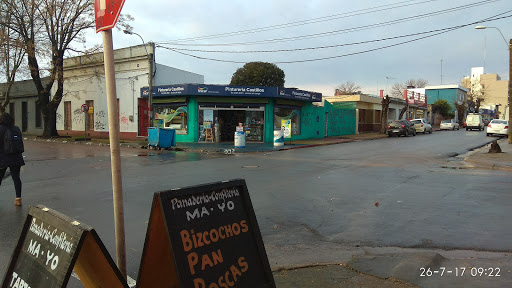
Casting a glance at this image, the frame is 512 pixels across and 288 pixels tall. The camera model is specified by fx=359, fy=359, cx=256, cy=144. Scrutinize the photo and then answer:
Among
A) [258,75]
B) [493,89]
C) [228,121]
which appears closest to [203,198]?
[228,121]

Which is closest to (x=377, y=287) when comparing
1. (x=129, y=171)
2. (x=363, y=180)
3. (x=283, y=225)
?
(x=283, y=225)

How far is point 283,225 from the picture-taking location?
5.96 metres

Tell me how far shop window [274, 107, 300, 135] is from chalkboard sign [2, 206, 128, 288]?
24.8 metres

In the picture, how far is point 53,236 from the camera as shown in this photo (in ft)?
8.56

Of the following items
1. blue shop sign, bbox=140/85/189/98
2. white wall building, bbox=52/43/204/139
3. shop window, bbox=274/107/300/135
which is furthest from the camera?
white wall building, bbox=52/43/204/139

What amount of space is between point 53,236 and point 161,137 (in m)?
19.5

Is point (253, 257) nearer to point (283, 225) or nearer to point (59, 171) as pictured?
point (283, 225)

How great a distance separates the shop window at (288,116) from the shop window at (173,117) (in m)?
6.78

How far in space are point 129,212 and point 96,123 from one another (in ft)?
94.0

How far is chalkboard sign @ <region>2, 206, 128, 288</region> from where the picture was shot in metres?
2.43

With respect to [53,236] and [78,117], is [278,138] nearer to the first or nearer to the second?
[53,236]

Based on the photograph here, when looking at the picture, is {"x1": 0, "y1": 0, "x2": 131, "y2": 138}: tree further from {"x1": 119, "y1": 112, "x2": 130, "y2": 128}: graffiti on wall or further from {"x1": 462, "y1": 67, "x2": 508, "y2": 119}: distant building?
{"x1": 462, "y1": 67, "x2": 508, "y2": 119}: distant building

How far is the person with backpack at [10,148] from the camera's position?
721 centimetres

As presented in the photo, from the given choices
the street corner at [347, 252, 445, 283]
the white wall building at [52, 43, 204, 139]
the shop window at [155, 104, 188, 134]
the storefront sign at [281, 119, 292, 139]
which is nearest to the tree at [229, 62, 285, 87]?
the white wall building at [52, 43, 204, 139]
